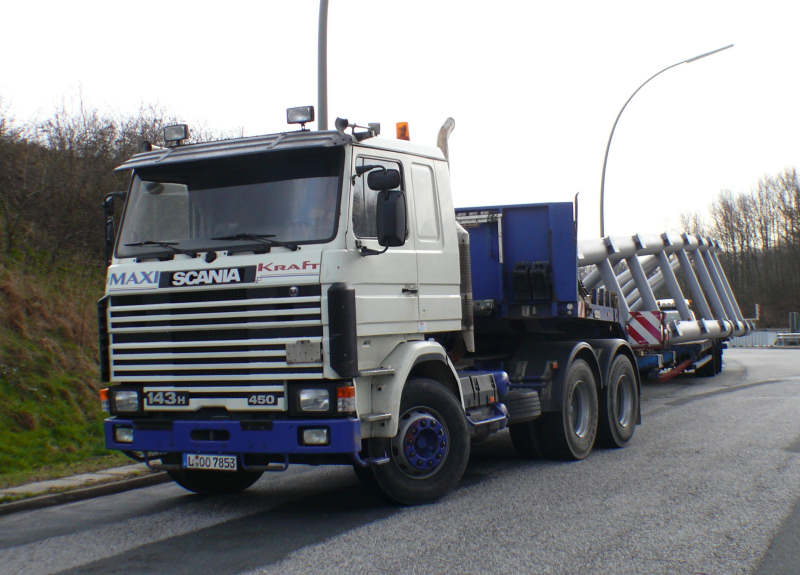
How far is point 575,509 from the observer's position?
671 cm

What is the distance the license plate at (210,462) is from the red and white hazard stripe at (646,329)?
24.4 feet

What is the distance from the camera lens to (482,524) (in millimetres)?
6297

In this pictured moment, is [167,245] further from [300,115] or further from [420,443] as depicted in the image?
[420,443]

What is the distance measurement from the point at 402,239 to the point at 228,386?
167 cm

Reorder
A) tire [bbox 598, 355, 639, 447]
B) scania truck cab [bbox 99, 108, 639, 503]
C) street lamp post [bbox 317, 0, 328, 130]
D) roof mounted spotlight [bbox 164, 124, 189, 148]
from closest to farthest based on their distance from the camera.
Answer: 1. scania truck cab [bbox 99, 108, 639, 503]
2. roof mounted spotlight [bbox 164, 124, 189, 148]
3. tire [bbox 598, 355, 639, 447]
4. street lamp post [bbox 317, 0, 328, 130]

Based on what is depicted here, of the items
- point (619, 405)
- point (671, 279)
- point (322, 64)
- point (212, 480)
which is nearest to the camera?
point (212, 480)

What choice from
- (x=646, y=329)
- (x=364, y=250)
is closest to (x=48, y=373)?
(x=364, y=250)

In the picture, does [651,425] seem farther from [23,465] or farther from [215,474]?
[23,465]

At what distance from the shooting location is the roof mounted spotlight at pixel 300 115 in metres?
6.98

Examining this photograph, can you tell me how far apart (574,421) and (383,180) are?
13.7ft

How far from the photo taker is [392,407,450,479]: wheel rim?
6.83 metres

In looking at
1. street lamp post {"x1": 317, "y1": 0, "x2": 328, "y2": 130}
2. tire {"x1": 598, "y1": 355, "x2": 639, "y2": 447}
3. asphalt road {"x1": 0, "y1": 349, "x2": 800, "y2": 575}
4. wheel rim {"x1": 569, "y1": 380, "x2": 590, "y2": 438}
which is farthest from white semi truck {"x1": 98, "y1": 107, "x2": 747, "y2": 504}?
street lamp post {"x1": 317, "y1": 0, "x2": 328, "y2": 130}

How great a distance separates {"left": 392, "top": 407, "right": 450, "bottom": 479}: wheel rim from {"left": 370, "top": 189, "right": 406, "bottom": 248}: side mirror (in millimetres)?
1346

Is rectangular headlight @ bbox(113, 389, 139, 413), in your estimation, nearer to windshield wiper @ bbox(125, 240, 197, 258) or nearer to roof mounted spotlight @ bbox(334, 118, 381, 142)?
windshield wiper @ bbox(125, 240, 197, 258)
